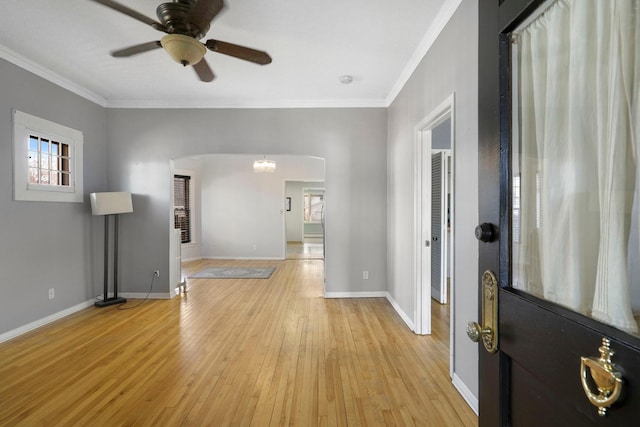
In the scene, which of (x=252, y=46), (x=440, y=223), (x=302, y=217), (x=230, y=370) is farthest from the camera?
(x=302, y=217)

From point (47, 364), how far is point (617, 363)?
11.5ft

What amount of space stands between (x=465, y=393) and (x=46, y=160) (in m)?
4.68

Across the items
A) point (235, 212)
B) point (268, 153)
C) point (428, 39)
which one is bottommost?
point (235, 212)

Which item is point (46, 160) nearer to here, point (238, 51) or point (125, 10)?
point (125, 10)

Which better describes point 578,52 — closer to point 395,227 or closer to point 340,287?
point 395,227

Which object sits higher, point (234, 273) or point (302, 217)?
point (302, 217)

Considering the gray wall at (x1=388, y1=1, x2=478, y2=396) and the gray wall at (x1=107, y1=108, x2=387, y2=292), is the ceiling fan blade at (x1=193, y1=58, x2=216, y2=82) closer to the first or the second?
the gray wall at (x1=107, y1=108, x2=387, y2=292)

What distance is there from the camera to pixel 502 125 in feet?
2.57

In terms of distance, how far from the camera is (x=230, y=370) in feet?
7.58

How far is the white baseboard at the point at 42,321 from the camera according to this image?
9.34 feet

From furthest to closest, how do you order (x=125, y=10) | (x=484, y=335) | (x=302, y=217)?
1. (x=302, y=217)
2. (x=125, y=10)
3. (x=484, y=335)

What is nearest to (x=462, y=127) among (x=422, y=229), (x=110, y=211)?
(x=422, y=229)

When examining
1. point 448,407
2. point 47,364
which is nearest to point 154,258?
point 47,364

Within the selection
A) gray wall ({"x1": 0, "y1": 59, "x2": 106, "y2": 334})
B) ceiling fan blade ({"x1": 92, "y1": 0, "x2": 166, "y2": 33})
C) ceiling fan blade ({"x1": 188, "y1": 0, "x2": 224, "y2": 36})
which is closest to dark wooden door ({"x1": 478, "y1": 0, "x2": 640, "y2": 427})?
ceiling fan blade ({"x1": 188, "y1": 0, "x2": 224, "y2": 36})
